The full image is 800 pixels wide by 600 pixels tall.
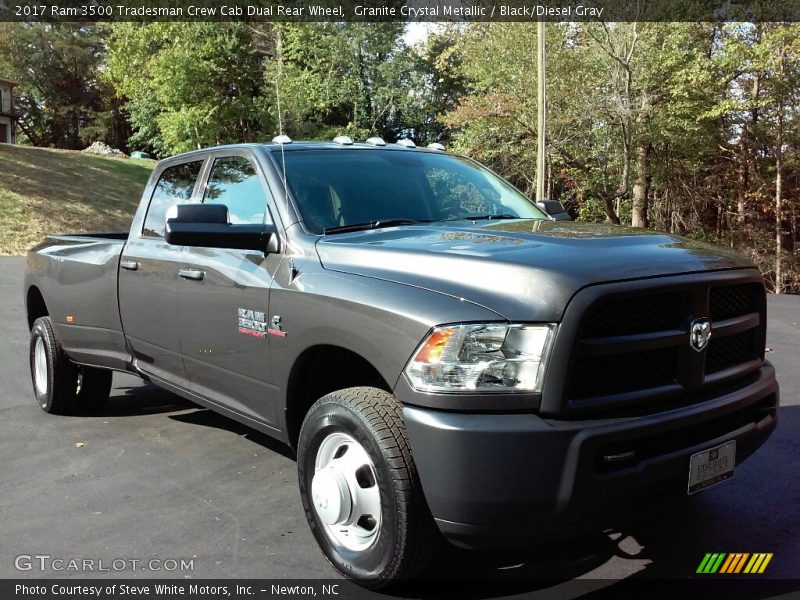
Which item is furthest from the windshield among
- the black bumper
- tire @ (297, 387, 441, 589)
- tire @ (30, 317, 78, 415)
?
tire @ (30, 317, 78, 415)

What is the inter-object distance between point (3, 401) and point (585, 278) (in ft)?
17.6

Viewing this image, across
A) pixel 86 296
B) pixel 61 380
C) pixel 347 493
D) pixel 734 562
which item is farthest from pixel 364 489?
pixel 61 380

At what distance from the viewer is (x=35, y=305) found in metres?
6.34

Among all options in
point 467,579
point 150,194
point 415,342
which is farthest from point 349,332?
point 150,194

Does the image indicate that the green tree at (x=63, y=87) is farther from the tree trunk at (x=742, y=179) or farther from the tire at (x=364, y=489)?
the tire at (x=364, y=489)

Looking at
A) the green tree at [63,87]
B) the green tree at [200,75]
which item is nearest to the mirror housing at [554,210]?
the green tree at [200,75]

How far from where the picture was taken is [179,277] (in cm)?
429

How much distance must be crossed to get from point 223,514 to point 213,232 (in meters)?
1.47

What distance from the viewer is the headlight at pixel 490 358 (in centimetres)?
257

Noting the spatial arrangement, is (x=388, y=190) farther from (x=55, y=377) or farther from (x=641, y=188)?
(x=641, y=188)

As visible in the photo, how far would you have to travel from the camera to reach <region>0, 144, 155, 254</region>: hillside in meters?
24.6

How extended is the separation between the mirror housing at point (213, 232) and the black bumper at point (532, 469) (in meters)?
1.32

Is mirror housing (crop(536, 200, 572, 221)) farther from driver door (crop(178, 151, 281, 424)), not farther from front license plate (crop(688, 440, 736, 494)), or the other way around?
front license plate (crop(688, 440, 736, 494))

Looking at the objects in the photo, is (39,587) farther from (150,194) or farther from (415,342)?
(150,194)
